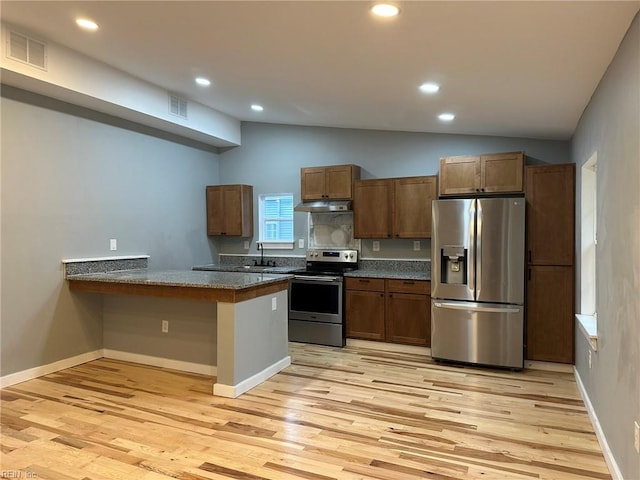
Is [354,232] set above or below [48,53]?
below

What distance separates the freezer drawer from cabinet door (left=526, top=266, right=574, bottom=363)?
0.18m

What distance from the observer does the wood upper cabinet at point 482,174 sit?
4.43m

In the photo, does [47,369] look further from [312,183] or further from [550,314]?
[550,314]

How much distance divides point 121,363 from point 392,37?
401cm

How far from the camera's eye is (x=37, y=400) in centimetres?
350

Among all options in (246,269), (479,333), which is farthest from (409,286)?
(246,269)

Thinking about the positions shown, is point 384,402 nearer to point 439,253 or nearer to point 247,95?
point 439,253

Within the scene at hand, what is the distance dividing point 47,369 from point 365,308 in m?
3.31

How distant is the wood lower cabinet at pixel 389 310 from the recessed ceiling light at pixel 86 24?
137 inches

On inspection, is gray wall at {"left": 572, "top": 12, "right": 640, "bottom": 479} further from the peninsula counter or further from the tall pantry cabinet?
the peninsula counter

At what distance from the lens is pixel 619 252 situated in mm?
2344

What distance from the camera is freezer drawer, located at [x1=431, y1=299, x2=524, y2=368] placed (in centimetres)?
428

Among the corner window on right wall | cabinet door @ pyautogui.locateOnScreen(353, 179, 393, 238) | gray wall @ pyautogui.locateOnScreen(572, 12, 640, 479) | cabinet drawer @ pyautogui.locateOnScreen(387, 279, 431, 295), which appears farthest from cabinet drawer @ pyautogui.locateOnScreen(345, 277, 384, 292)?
gray wall @ pyautogui.locateOnScreen(572, 12, 640, 479)

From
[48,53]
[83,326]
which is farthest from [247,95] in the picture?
[83,326]
